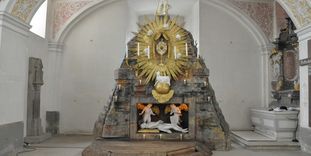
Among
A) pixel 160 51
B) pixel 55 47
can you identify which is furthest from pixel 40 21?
pixel 160 51

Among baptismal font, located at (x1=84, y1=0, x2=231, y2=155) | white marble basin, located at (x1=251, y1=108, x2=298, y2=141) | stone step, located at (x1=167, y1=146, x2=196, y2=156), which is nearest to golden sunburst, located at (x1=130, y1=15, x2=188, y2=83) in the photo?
baptismal font, located at (x1=84, y1=0, x2=231, y2=155)

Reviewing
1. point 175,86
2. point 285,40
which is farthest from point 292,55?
point 175,86

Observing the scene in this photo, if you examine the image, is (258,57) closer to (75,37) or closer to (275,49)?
(275,49)

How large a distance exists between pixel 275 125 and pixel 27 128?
251 inches

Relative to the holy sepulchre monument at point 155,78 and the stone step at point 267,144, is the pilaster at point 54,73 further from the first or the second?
the stone step at point 267,144

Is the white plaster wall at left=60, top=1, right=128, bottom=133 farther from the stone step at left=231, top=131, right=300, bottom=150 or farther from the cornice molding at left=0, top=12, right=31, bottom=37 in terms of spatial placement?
the stone step at left=231, top=131, right=300, bottom=150

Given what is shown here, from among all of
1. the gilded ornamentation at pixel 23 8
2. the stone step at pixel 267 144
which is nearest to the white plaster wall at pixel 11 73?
the gilded ornamentation at pixel 23 8

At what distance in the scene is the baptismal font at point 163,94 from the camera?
620 cm

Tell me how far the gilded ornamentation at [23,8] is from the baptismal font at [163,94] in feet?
7.51

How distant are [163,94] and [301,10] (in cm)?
338

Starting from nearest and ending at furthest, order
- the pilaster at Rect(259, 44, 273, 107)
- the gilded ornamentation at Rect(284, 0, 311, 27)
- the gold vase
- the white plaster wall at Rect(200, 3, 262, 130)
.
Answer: the gilded ornamentation at Rect(284, 0, 311, 27), the gold vase, the pilaster at Rect(259, 44, 273, 107), the white plaster wall at Rect(200, 3, 262, 130)

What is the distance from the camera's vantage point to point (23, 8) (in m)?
5.09

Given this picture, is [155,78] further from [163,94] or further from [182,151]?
[182,151]

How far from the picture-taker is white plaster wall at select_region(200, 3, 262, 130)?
859cm
